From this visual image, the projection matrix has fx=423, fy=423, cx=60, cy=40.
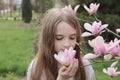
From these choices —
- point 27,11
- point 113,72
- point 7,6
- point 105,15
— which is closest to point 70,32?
point 113,72

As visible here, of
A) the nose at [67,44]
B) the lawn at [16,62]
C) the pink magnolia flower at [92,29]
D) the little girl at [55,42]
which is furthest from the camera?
the lawn at [16,62]

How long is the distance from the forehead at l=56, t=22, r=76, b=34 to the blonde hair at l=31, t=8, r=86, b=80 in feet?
0.07

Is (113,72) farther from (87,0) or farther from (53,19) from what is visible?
(87,0)

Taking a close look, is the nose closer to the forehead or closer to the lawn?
the forehead

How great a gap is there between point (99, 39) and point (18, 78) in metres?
5.35

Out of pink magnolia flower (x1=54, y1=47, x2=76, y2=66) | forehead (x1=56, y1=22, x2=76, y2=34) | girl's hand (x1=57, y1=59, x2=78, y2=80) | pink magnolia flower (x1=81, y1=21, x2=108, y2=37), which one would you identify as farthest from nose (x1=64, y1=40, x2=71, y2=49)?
pink magnolia flower (x1=54, y1=47, x2=76, y2=66)

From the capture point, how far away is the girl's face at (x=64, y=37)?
6.20 feet

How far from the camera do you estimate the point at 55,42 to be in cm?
200

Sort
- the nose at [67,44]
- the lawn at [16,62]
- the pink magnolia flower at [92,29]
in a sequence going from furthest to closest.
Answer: the lawn at [16,62] < the nose at [67,44] < the pink magnolia flower at [92,29]

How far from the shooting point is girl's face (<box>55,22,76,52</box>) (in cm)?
189

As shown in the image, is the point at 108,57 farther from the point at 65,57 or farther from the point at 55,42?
the point at 55,42

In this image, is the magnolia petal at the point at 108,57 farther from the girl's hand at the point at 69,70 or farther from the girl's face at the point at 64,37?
the girl's face at the point at 64,37

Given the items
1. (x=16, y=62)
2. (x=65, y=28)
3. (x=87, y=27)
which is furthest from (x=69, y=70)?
(x=16, y=62)

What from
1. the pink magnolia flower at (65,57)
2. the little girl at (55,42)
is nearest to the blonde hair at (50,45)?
the little girl at (55,42)
